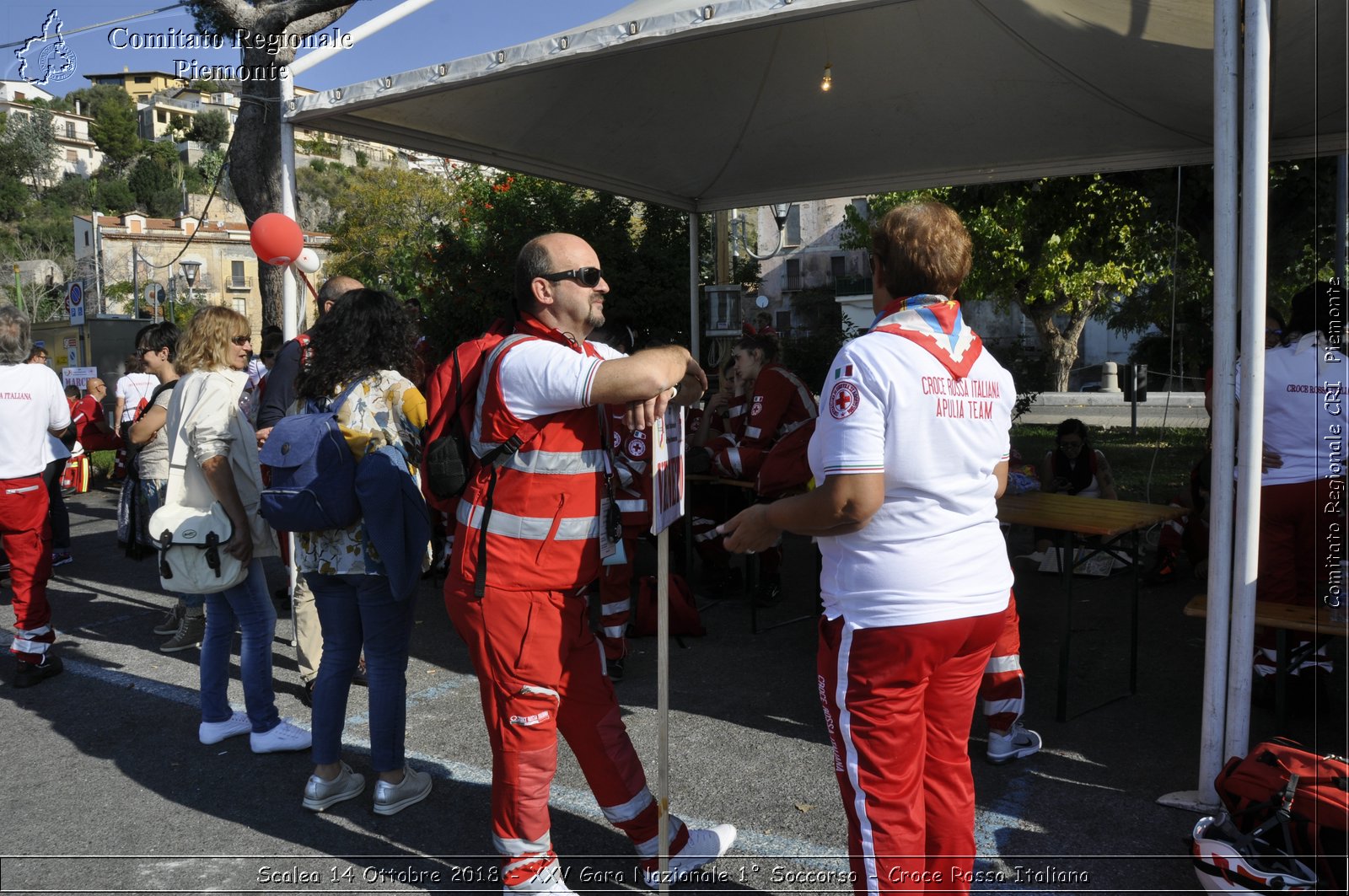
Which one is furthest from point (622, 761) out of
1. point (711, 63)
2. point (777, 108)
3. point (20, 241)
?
point (20, 241)

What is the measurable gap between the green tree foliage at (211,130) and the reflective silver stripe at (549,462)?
10942 centimetres

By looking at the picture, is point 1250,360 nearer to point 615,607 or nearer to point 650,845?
point 650,845

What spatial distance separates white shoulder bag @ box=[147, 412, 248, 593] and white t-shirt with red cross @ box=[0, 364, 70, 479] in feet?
4.58

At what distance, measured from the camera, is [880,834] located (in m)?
2.15

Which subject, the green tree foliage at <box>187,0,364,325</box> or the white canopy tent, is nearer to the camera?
the white canopy tent

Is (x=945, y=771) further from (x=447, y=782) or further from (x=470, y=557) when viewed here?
(x=447, y=782)

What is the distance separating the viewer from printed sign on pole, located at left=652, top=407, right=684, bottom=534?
2.54 metres

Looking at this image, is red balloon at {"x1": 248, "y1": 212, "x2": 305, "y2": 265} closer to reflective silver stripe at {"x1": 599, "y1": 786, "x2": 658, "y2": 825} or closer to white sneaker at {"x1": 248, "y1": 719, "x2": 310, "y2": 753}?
white sneaker at {"x1": 248, "y1": 719, "x2": 310, "y2": 753}

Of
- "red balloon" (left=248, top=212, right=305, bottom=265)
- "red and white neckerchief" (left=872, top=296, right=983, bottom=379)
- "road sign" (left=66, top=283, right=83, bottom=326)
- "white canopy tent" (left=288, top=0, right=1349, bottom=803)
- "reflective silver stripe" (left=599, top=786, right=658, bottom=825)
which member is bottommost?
"reflective silver stripe" (left=599, top=786, right=658, bottom=825)

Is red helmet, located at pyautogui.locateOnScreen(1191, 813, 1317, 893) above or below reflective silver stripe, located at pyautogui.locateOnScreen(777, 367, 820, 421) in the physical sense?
below

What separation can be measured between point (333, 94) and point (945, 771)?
4361 mm

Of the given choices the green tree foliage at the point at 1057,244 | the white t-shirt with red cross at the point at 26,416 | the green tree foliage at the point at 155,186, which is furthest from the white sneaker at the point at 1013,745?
the green tree foliage at the point at 155,186

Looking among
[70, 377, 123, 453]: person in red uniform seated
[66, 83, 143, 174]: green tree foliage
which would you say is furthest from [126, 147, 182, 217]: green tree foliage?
[70, 377, 123, 453]: person in red uniform seated

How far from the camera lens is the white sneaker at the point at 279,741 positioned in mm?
4070
